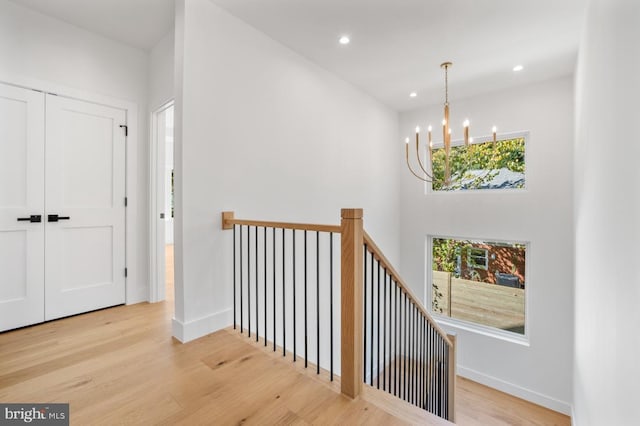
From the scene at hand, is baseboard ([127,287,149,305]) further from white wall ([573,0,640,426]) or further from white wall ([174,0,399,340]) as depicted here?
white wall ([573,0,640,426])

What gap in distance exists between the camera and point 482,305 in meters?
4.44

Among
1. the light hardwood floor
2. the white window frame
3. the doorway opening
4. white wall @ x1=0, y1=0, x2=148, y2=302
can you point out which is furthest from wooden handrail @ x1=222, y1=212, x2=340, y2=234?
the white window frame

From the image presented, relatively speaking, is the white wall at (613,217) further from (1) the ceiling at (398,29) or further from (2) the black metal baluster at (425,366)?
(2) the black metal baluster at (425,366)

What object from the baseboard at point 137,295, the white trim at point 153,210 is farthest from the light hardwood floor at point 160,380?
the white trim at point 153,210

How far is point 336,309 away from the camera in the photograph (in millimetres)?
3469

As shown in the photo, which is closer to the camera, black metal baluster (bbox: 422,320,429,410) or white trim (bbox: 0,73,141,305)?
black metal baluster (bbox: 422,320,429,410)

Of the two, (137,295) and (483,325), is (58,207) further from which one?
(483,325)

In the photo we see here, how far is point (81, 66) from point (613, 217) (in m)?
4.06

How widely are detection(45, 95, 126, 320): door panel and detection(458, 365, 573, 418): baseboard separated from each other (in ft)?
15.3

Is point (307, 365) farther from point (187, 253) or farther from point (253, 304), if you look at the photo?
point (187, 253)

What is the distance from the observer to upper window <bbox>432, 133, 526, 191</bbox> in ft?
13.4

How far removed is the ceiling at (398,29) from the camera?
2.33 m

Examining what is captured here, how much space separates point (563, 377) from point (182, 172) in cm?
491

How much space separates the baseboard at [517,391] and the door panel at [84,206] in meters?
4.65
